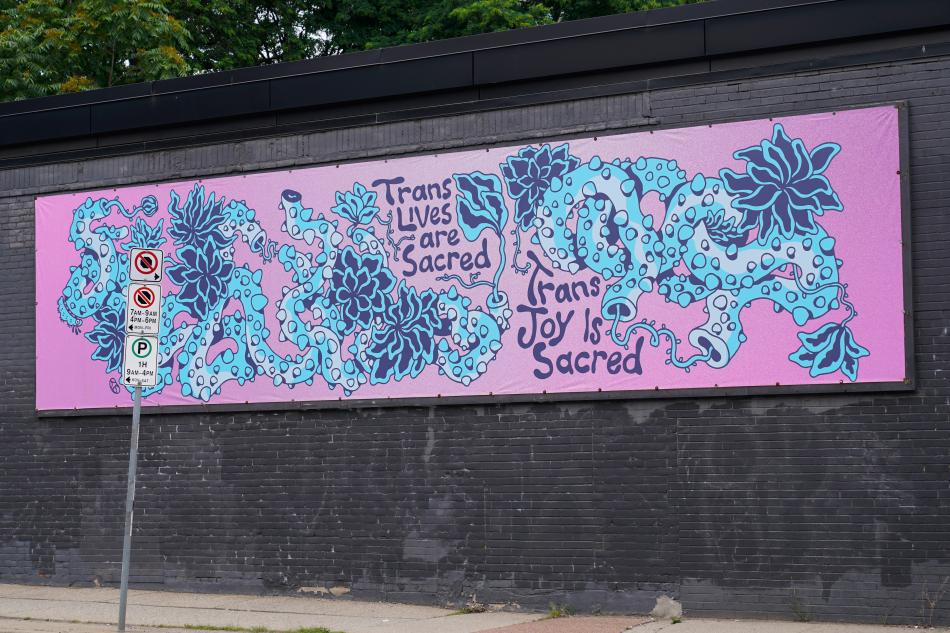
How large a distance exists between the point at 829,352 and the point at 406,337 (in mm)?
4138

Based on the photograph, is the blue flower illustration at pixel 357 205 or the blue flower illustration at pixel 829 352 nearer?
the blue flower illustration at pixel 829 352

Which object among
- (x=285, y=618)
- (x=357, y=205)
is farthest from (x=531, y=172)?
(x=285, y=618)

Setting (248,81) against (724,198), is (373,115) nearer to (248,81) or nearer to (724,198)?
(248,81)

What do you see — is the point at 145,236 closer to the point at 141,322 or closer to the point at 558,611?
the point at 141,322

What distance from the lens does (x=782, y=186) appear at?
434 inches

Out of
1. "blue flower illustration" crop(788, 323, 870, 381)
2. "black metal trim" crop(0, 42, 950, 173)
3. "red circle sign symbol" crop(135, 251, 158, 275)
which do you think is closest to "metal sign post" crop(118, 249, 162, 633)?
"red circle sign symbol" crop(135, 251, 158, 275)

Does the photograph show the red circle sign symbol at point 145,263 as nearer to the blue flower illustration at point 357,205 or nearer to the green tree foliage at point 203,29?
the blue flower illustration at point 357,205

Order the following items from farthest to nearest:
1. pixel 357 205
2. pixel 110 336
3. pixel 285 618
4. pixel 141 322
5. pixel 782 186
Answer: pixel 110 336 < pixel 357 205 < pixel 285 618 < pixel 782 186 < pixel 141 322

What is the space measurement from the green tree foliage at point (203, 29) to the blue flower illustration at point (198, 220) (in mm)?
10521

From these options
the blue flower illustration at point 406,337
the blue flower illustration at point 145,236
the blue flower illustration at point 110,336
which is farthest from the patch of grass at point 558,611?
the blue flower illustration at point 145,236

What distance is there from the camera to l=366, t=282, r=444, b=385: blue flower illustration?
12445 millimetres

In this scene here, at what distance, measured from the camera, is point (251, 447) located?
43.4 feet

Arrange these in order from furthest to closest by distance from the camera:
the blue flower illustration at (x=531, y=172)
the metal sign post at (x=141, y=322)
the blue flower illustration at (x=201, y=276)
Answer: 1. the blue flower illustration at (x=201, y=276)
2. the blue flower illustration at (x=531, y=172)
3. the metal sign post at (x=141, y=322)

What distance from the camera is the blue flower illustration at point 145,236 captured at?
13969 millimetres
